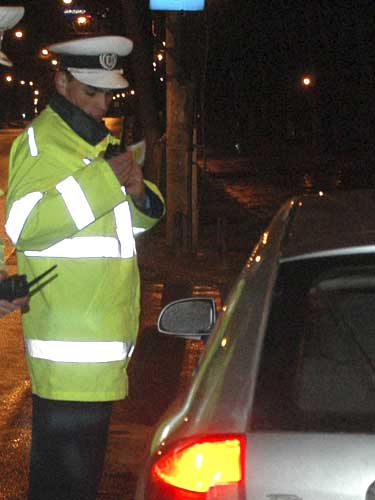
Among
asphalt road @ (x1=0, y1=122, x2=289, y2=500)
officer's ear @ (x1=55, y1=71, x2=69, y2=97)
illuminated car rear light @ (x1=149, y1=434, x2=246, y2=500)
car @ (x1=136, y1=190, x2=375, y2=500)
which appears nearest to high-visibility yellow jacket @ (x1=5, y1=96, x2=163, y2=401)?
officer's ear @ (x1=55, y1=71, x2=69, y2=97)

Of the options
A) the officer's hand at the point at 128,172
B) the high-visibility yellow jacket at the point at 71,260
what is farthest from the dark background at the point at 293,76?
the high-visibility yellow jacket at the point at 71,260

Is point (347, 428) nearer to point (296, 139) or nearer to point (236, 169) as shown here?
point (236, 169)

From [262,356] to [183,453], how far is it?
287 mm

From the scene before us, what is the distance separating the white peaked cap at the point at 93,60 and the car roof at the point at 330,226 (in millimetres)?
811

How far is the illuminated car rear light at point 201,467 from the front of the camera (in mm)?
2480

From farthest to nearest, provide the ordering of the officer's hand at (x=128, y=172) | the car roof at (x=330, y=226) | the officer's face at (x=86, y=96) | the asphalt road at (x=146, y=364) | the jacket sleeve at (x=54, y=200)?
the asphalt road at (x=146, y=364)
the officer's face at (x=86, y=96)
the officer's hand at (x=128, y=172)
the jacket sleeve at (x=54, y=200)
the car roof at (x=330, y=226)

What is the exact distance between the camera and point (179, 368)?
9.02 metres

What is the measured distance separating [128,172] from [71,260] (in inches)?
14.7

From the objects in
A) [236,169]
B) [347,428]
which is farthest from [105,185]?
[236,169]

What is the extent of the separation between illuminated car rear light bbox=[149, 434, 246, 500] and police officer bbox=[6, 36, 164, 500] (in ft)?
4.49

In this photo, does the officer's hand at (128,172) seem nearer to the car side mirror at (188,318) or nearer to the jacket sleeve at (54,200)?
the jacket sleeve at (54,200)

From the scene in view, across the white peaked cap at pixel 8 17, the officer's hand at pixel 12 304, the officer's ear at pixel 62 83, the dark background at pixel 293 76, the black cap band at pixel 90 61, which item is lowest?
the dark background at pixel 293 76

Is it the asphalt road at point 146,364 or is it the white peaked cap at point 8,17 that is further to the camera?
the asphalt road at point 146,364

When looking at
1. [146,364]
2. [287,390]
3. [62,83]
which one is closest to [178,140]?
A: [146,364]
